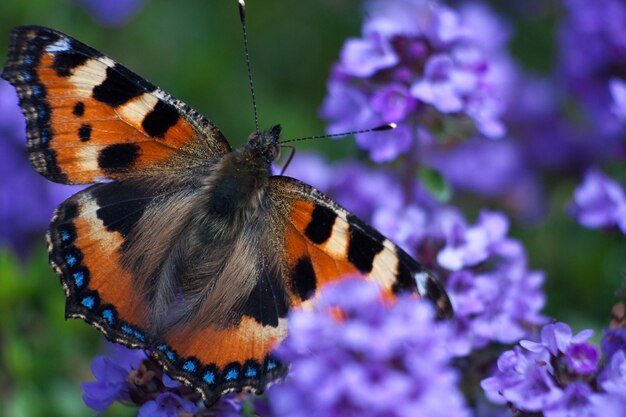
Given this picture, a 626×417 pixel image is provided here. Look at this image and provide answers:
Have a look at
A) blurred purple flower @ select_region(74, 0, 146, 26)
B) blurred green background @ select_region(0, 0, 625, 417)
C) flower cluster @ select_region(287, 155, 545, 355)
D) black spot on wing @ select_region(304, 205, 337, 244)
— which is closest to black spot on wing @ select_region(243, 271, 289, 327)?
black spot on wing @ select_region(304, 205, 337, 244)

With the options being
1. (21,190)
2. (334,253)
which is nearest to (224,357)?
(334,253)

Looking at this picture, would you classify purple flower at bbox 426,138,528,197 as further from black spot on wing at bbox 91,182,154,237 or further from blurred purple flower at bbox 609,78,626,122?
black spot on wing at bbox 91,182,154,237

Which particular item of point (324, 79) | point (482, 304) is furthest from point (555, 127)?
point (482, 304)

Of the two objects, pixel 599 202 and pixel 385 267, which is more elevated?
pixel 599 202

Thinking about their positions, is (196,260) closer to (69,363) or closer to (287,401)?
(287,401)

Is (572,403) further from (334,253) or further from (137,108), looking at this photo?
(137,108)

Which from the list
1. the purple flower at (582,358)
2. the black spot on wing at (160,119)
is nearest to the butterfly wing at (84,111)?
the black spot on wing at (160,119)

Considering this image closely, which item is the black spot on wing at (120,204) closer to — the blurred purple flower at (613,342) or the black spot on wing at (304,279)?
the black spot on wing at (304,279)
